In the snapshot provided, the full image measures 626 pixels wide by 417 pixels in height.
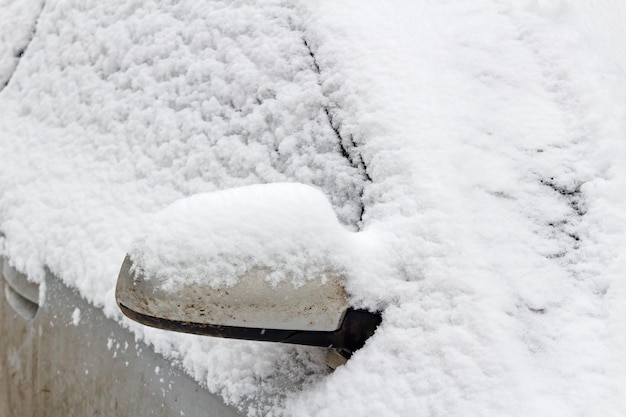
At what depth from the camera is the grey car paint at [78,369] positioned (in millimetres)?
1478

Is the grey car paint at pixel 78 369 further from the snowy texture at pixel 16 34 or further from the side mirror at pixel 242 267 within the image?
the snowy texture at pixel 16 34

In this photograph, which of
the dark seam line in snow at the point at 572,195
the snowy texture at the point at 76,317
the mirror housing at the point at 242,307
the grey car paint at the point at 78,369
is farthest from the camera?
the snowy texture at the point at 76,317

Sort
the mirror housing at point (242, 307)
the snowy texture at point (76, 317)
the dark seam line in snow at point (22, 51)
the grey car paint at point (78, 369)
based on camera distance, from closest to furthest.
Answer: the mirror housing at point (242, 307) < the grey car paint at point (78, 369) < the snowy texture at point (76, 317) < the dark seam line in snow at point (22, 51)

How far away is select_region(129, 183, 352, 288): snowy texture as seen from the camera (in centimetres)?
116

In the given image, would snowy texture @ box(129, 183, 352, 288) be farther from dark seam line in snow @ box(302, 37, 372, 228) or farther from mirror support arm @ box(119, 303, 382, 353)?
dark seam line in snow @ box(302, 37, 372, 228)

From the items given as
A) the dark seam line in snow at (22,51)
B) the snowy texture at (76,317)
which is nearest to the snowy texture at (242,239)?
the snowy texture at (76,317)

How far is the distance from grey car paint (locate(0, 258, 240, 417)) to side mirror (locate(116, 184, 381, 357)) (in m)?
0.28

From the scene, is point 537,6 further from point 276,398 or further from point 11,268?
point 11,268

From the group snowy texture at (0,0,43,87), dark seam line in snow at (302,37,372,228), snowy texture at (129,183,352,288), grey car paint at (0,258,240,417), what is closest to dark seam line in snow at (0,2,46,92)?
snowy texture at (0,0,43,87)

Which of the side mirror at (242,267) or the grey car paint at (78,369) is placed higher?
the side mirror at (242,267)

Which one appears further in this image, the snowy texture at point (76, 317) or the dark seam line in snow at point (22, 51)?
the dark seam line in snow at point (22, 51)

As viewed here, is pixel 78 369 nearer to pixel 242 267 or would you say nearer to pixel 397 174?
pixel 242 267

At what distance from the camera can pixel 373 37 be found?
5.17 feet

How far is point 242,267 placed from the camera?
116 centimetres
